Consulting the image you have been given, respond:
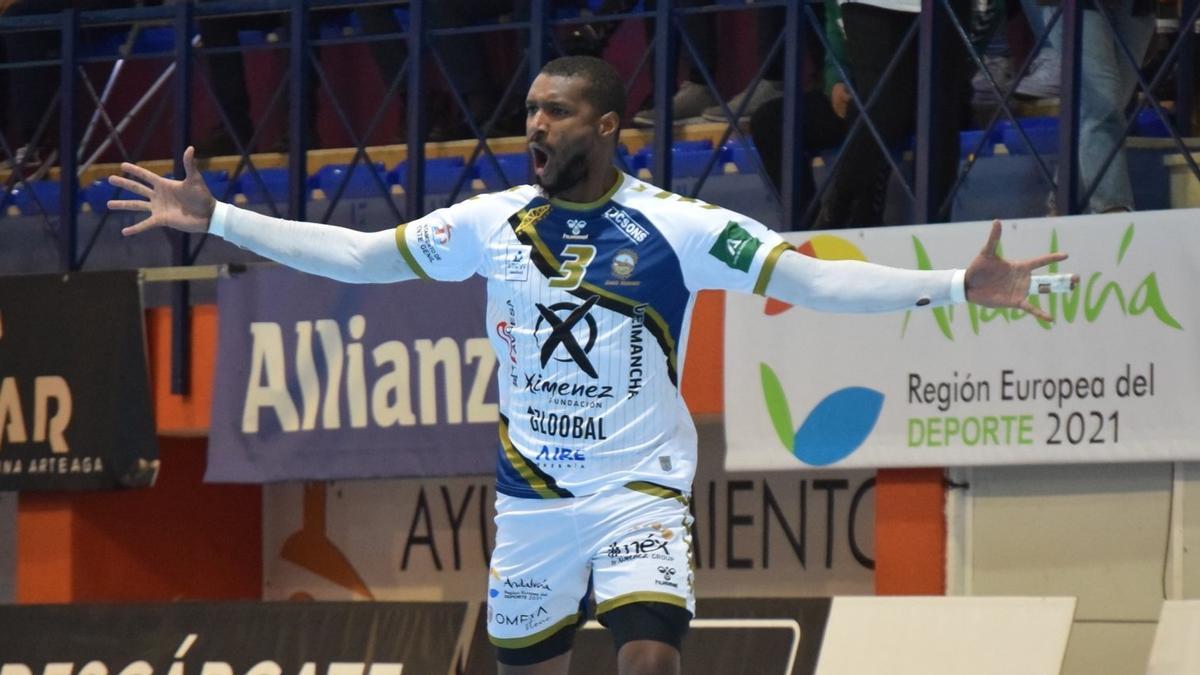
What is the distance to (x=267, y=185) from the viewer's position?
10.1 meters

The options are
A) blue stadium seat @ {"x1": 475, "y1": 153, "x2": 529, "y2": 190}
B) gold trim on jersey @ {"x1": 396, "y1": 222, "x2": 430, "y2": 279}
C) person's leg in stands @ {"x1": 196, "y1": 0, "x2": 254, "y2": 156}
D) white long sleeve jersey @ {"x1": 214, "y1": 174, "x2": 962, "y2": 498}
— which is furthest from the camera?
person's leg in stands @ {"x1": 196, "y1": 0, "x2": 254, "y2": 156}

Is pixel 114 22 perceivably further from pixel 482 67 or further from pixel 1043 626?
pixel 1043 626

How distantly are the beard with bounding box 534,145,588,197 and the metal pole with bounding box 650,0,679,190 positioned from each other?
3410 millimetres

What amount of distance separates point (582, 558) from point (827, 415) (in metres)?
3.05

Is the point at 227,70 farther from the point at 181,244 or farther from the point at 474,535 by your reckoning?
the point at 474,535

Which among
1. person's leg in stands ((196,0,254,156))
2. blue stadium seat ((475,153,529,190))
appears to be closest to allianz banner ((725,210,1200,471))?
blue stadium seat ((475,153,529,190))

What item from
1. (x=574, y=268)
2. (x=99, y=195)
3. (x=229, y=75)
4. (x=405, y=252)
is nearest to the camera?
(x=574, y=268)

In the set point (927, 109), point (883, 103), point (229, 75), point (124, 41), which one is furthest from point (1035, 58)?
point (124, 41)

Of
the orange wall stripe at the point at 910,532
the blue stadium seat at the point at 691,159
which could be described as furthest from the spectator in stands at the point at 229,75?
the orange wall stripe at the point at 910,532

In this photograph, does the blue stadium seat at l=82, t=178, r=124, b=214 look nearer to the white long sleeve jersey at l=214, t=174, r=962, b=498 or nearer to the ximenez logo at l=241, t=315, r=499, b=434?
the ximenez logo at l=241, t=315, r=499, b=434

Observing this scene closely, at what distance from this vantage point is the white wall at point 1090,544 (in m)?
7.36

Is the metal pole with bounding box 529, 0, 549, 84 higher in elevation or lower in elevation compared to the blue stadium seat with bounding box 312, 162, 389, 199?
higher

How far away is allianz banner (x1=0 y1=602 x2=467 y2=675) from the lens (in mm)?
8562

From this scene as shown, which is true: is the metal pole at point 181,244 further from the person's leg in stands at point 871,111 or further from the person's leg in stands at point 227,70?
the person's leg in stands at point 871,111
